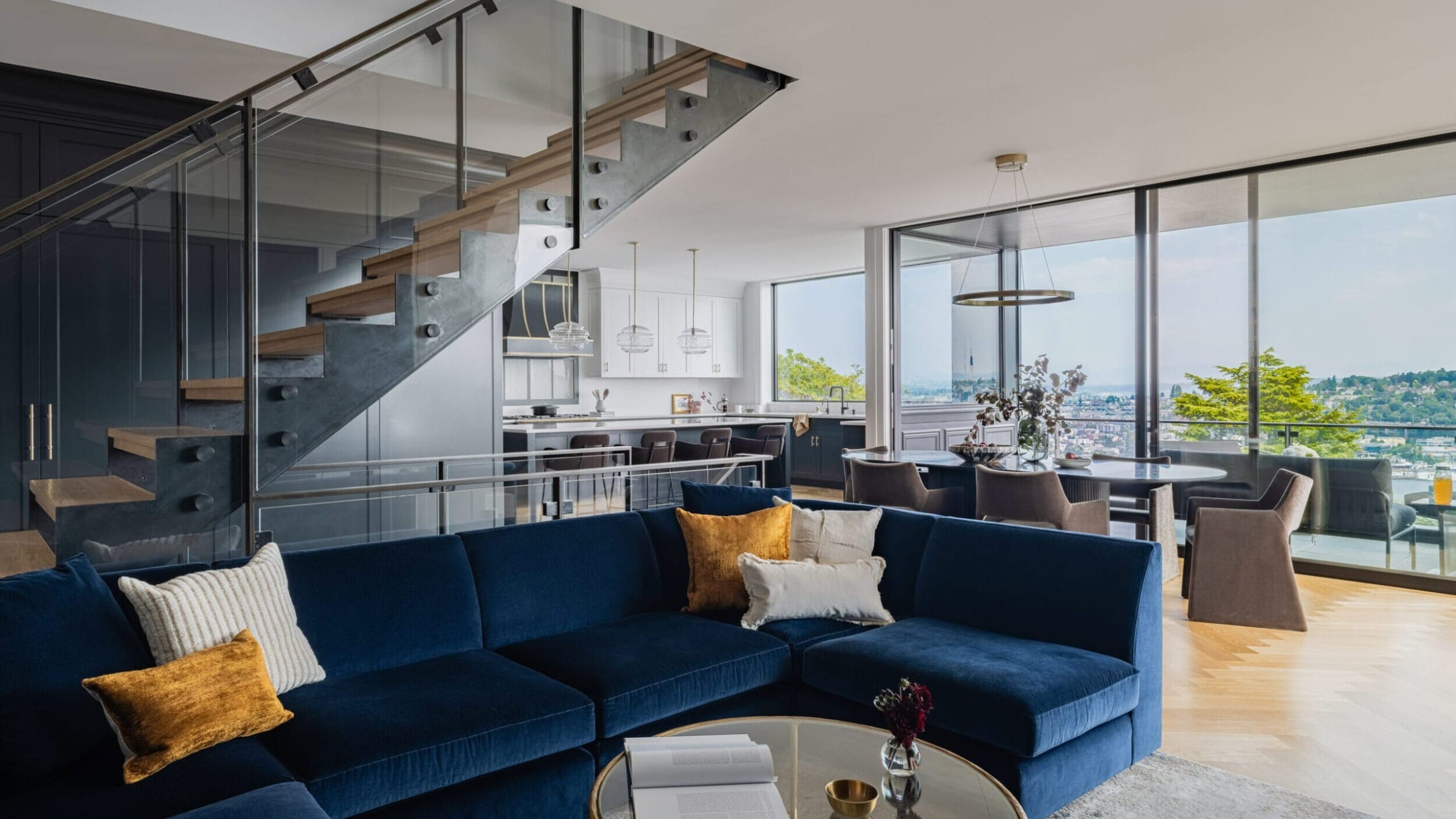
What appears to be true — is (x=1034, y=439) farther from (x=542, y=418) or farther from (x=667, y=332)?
(x=667, y=332)

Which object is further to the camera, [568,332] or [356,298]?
[568,332]

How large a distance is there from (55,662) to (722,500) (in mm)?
2193

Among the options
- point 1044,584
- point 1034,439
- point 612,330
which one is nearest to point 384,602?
point 1044,584

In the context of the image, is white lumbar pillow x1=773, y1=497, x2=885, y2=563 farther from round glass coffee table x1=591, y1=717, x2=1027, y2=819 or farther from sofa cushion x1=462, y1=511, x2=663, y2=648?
round glass coffee table x1=591, y1=717, x2=1027, y2=819

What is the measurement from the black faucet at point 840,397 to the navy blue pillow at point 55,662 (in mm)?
8882

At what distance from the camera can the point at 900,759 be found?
1.80 meters

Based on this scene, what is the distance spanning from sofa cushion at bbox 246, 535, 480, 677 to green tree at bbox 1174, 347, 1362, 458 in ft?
16.9

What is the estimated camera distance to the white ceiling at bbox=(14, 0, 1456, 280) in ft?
11.1

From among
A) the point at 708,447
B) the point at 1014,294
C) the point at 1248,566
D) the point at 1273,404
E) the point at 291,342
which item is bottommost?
the point at 1248,566

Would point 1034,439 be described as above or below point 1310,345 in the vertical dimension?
below

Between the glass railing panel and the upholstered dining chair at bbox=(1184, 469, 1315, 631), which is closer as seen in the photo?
the glass railing panel

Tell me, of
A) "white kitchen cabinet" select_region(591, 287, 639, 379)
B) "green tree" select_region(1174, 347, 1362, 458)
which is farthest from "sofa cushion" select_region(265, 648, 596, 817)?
"white kitchen cabinet" select_region(591, 287, 639, 379)

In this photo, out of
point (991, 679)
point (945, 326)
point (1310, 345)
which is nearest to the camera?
point (991, 679)

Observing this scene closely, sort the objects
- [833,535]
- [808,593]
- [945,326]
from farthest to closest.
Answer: [945,326] < [833,535] < [808,593]
